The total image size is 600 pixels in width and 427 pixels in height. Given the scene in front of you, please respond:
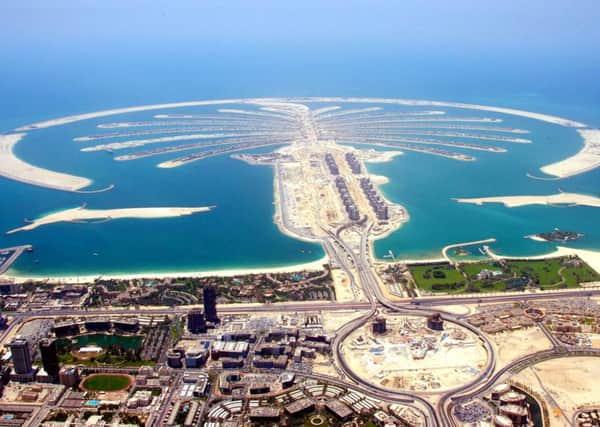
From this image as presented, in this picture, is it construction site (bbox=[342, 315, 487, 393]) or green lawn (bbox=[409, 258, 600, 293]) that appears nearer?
construction site (bbox=[342, 315, 487, 393])

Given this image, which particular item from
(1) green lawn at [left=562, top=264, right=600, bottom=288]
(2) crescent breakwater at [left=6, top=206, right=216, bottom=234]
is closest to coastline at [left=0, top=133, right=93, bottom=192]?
(2) crescent breakwater at [left=6, top=206, right=216, bottom=234]

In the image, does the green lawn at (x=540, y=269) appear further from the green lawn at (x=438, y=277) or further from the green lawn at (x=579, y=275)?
the green lawn at (x=438, y=277)

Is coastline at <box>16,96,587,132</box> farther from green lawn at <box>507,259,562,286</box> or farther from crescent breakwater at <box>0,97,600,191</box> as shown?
green lawn at <box>507,259,562,286</box>

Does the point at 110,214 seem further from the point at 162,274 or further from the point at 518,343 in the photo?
the point at 518,343

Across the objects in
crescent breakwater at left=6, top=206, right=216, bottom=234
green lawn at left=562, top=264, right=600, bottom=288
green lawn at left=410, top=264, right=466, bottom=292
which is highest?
crescent breakwater at left=6, top=206, right=216, bottom=234

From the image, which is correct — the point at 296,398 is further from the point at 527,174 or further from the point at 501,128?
the point at 501,128

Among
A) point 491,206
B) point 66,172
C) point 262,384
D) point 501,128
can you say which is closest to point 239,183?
point 66,172

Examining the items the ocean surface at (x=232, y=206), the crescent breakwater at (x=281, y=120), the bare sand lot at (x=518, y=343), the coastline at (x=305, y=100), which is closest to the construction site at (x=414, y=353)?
the bare sand lot at (x=518, y=343)
